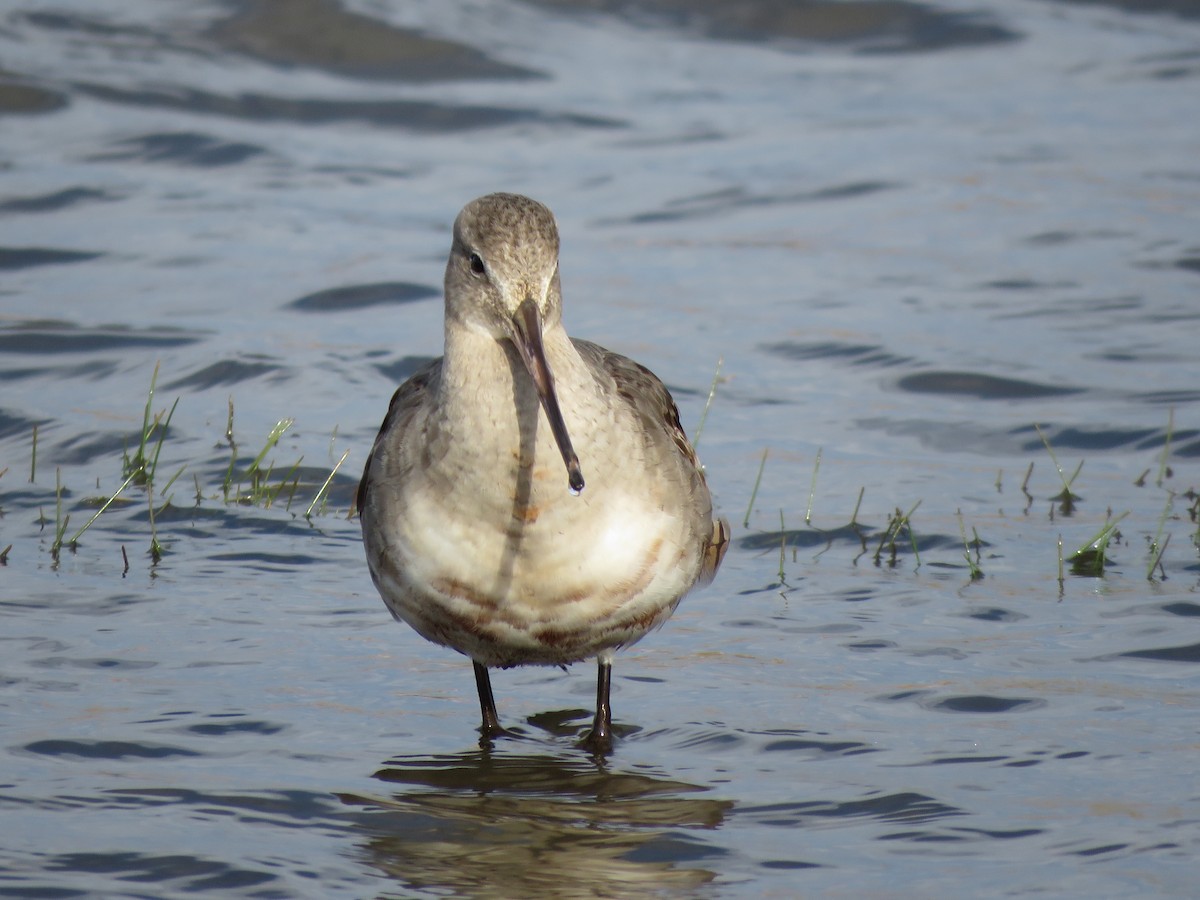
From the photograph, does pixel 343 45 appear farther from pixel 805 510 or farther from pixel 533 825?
pixel 533 825

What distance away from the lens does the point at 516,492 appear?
4.82m

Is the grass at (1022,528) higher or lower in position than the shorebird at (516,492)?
lower

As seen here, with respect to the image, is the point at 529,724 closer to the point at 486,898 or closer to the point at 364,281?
the point at 486,898

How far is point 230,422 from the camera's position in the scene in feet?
26.0

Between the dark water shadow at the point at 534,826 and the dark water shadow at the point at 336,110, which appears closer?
the dark water shadow at the point at 534,826

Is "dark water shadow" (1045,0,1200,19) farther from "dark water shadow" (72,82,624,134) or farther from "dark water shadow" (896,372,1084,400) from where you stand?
"dark water shadow" (896,372,1084,400)

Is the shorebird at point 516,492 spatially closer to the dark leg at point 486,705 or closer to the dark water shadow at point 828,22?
the dark leg at point 486,705

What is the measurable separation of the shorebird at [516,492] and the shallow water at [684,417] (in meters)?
0.53

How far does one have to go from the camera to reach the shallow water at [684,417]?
479cm

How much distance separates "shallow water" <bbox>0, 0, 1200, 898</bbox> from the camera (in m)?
4.79

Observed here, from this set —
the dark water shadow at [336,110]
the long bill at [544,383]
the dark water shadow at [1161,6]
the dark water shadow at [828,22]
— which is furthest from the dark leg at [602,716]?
the dark water shadow at [1161,6]

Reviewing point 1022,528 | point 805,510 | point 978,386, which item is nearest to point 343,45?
point 978,386

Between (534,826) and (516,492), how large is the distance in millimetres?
888

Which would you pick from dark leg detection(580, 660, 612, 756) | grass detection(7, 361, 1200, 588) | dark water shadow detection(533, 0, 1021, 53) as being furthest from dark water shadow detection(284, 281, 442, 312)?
dark water shadow detection(533, 0, 1021, 53)
